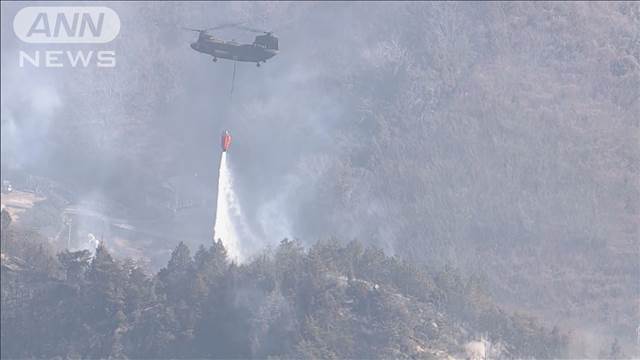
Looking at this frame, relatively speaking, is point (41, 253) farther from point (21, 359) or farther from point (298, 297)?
point (298, 297)

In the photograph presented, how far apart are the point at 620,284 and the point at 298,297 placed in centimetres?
3817

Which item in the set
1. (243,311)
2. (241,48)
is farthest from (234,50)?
(243,311)

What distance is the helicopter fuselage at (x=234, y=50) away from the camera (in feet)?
472

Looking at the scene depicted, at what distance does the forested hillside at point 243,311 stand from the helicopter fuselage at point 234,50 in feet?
63.3

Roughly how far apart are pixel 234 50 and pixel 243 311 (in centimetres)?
2138

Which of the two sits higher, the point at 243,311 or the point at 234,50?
the point at 234,50

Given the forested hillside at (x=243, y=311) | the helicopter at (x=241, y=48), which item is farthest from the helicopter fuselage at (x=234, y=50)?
the forested hillside at (x=243, y=311)

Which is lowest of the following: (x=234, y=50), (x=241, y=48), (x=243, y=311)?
(x=243, y=311)

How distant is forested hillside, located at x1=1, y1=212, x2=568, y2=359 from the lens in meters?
148

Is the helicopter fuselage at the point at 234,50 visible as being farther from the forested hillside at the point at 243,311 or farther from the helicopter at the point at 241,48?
the forested hillside at the point at 243,311

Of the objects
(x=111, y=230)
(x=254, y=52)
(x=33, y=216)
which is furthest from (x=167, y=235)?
(x=254, y=52)

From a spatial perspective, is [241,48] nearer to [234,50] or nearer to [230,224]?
[234,50]

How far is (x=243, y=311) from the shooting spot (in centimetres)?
15150

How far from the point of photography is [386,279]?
15825 centimetres
